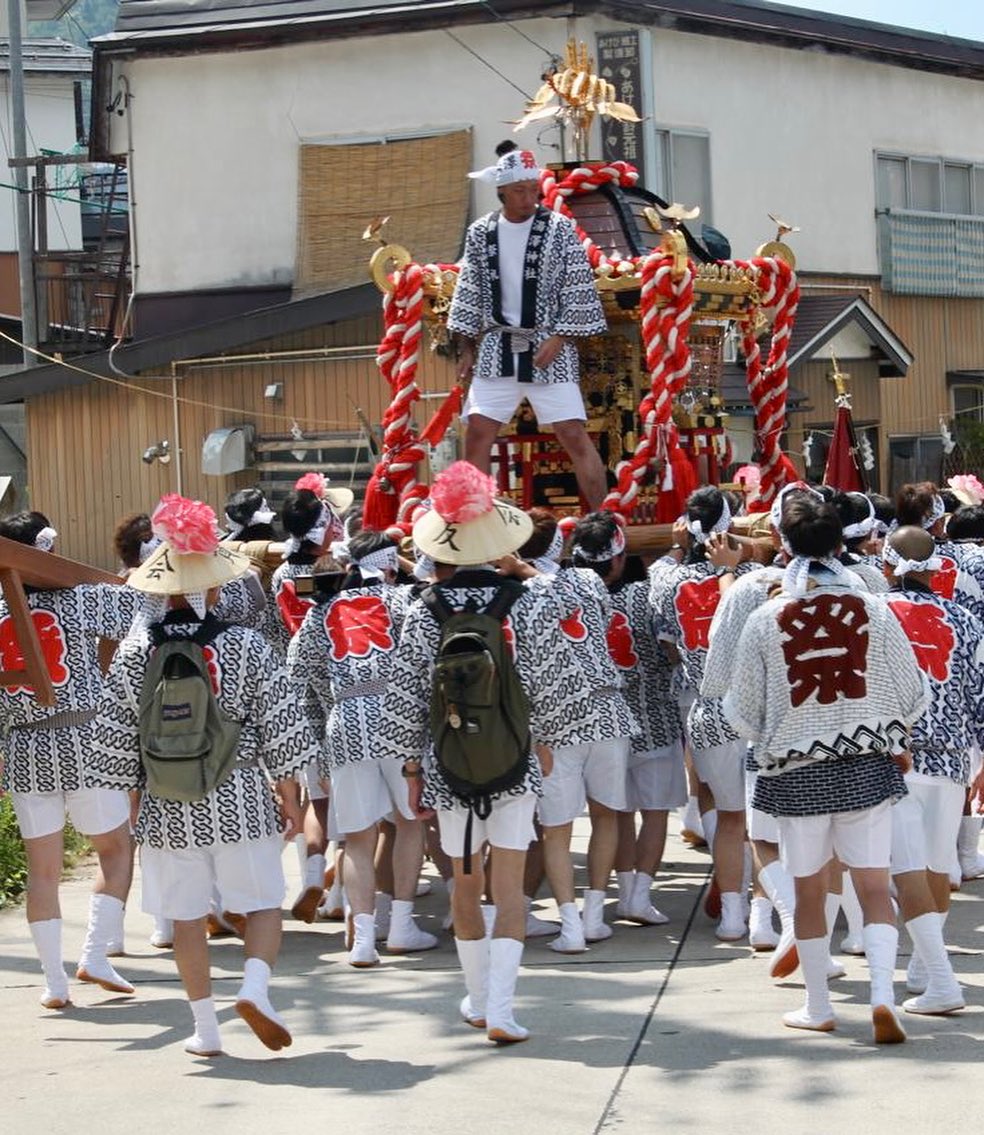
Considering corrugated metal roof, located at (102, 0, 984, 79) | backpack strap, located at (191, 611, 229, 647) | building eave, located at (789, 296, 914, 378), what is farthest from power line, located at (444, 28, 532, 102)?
backpack strap, located at (191, 611, 229, 647)

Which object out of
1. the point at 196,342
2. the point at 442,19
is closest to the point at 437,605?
the point at 196,342

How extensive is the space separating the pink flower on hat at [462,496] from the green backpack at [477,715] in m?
0.37

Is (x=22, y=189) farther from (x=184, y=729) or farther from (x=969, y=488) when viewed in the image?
(x=184, y=729)

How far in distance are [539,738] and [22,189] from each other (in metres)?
16.8

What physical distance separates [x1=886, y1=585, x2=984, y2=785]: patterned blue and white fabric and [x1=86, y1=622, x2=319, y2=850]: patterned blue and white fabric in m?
2.18

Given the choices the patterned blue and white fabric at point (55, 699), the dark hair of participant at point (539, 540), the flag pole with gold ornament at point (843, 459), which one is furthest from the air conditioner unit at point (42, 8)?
the patterned blue and white fabric at point (55, 699)

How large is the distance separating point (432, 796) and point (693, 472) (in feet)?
14.4

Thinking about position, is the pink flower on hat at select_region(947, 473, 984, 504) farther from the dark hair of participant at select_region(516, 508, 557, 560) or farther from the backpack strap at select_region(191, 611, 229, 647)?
the backpack strap at select_region(191, 611, 229, 647)

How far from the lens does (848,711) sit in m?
6.24

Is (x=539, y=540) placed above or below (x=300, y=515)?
below

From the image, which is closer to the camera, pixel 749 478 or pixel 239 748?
pixel 239 748

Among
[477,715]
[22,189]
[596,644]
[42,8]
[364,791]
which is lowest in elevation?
[364,791]

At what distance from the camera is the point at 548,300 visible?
1034 cm

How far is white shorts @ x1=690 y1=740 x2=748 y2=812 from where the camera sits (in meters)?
8.20
